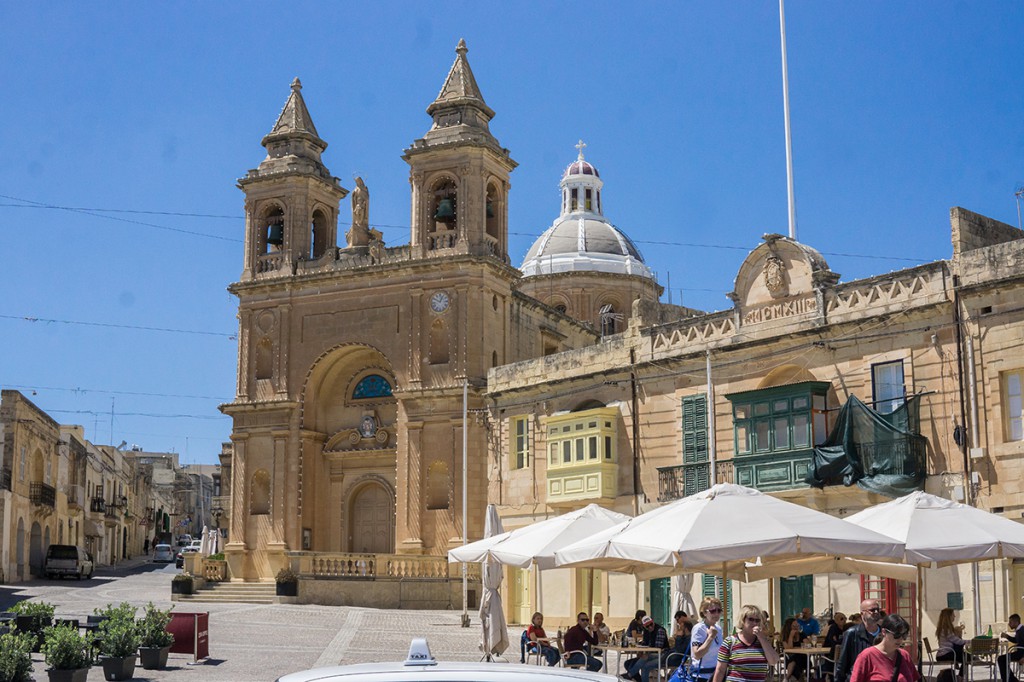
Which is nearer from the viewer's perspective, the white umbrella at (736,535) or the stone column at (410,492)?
the white umbrella at (736,535)

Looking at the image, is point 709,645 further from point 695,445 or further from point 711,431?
point 695,445

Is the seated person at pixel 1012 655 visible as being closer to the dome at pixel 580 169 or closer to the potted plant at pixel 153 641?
the potted plant at pixel 153 641

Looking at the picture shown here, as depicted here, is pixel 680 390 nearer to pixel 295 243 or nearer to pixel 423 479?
pixel 423 479

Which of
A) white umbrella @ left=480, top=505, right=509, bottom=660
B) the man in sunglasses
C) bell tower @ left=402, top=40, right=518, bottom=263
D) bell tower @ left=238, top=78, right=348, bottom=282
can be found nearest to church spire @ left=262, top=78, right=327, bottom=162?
bell tower @ left=238, top=78, right=348, bottom=282

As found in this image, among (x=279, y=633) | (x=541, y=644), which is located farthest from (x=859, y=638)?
(x=279, y=633)

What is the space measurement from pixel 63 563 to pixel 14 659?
36.2 metres

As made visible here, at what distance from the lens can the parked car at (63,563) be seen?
49812 millimetres

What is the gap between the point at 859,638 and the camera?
12344 mm

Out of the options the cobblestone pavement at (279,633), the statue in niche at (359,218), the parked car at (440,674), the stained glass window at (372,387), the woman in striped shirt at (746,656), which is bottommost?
the cobblestone pavement at (279,633)

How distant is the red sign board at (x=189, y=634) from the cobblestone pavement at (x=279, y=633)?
23 centimetres

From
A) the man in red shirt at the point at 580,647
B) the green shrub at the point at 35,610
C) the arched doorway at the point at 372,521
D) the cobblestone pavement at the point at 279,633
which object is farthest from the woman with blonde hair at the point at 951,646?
the arched doorway at the point at 372,521

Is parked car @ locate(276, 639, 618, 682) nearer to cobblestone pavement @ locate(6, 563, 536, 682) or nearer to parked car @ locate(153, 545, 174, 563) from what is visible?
cobblestone pavement @ locate(6, 563, 536, 682)

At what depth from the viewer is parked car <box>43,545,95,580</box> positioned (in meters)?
49.8

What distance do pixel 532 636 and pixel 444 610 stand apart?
16.4 metres
